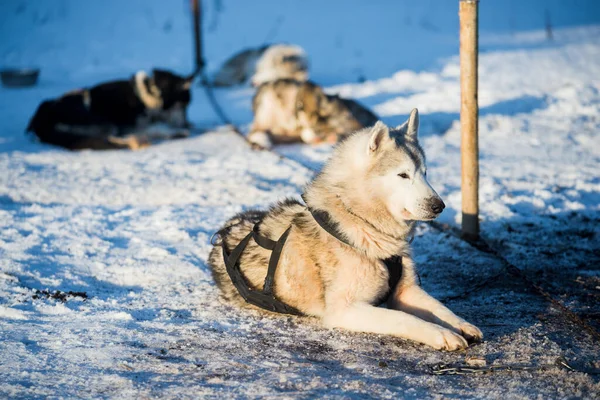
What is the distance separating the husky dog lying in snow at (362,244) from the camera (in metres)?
3.49

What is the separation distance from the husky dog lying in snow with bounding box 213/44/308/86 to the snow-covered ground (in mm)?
1418

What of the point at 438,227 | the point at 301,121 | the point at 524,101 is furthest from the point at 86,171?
the point at 524,101

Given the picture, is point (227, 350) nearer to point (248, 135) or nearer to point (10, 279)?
point (10, 279)

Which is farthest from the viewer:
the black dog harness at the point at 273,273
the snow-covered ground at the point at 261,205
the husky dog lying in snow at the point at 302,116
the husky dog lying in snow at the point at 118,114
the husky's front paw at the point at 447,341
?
the husky dog lying in snow at the point at 302,116

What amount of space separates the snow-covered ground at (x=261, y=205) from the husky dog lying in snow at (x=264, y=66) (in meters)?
1.42

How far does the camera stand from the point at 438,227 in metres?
5.66

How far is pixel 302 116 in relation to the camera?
33.7 feet

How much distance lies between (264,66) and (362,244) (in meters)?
12.9

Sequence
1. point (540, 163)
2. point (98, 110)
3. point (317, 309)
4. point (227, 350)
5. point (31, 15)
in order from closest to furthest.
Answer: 1. point (227, 350)
2. point (317, 309)
3. point (540, 163)
4. point (98, 110)
5. point (31, 15)

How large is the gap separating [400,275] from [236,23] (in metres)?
21.3

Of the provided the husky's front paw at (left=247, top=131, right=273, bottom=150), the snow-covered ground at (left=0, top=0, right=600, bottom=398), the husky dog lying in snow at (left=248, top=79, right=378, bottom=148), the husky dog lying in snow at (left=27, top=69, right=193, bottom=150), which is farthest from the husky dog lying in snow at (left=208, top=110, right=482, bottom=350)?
the husky dog lying in snow at (left=27, top=69, right=193, bottom=150)

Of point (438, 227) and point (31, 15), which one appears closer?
point (438, 227)

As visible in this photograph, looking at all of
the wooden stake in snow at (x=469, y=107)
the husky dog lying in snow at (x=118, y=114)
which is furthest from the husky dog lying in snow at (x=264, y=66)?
the wooden stake in snow at (x=469, y=107)

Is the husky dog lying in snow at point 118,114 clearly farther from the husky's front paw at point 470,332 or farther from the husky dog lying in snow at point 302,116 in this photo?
the husky's front paw at point 470,332
